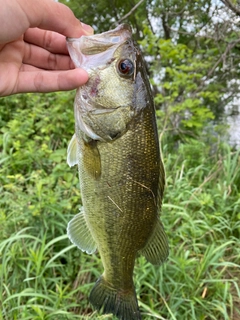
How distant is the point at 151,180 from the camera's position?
5.26ft

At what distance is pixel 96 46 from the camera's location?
153 cm

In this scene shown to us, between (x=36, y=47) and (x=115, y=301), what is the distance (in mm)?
1530

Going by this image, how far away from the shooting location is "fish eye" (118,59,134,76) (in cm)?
154

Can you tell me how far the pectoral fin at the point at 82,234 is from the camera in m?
1.81

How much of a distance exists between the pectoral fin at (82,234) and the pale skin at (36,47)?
2.35ft

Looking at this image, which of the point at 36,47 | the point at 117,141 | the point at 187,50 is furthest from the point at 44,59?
the point at 187,50

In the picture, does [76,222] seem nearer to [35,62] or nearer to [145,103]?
[145,103]

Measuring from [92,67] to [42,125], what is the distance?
2.80 meters

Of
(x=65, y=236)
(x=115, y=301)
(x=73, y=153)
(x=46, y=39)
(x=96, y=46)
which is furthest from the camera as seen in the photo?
(x=65, y=236)

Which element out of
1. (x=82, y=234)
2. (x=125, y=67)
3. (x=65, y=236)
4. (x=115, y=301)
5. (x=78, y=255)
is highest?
(x=125, y=67)

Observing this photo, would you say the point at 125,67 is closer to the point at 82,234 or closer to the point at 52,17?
the point at 52,17

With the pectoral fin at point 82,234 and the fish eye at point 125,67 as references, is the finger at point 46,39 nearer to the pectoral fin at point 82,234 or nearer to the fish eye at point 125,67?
the fish eye at point 125,67

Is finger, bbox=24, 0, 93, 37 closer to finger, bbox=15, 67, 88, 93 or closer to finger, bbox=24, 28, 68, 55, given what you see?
finger, bbox=15, 67, 88, 93

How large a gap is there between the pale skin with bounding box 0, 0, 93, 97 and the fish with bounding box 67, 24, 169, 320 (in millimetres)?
115
